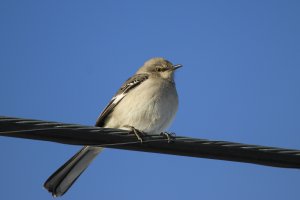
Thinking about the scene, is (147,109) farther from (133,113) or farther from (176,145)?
(176,145)

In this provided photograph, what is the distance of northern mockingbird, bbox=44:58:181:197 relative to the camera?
820 centimetres

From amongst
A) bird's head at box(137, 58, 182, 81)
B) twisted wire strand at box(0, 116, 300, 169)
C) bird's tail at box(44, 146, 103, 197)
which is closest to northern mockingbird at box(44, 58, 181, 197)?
bird's tail at box(44, 146, 103, 197)

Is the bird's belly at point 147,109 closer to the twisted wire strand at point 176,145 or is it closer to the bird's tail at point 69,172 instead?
the bird's tail at point 69,172

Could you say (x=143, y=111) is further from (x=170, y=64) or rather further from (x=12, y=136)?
(x=12, y=136)

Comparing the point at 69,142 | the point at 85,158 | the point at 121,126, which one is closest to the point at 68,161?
the point at 85,158

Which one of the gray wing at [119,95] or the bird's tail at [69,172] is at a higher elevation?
the gray wing at [119,95]

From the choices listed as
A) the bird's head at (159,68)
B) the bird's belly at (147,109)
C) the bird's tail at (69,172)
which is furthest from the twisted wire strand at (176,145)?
the bird's head at (159,68)

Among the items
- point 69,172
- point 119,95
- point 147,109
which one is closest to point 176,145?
point 69,172

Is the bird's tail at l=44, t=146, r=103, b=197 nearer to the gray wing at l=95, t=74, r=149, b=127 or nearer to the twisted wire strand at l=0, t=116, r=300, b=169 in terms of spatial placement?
the gray wing at l=95, t=74, r=149, b=127

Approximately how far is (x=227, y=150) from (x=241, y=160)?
0.23 m

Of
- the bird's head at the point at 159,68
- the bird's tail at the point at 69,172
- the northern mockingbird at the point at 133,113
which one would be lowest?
the bird's tail at the point at 69,172

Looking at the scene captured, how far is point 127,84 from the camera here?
33.5ft

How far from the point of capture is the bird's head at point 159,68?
1079 cm

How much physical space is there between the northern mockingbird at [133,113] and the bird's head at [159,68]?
15.6 inches
